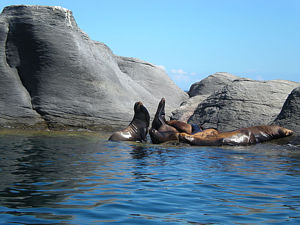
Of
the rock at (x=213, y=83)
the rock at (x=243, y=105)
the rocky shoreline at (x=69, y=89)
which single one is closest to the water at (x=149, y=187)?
the rock at (x=243, y=105)

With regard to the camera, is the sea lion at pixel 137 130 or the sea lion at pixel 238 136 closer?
the sea lion at pixel 238 136

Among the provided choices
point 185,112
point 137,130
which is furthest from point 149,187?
point 185,112

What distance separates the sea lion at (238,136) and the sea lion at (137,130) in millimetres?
2265

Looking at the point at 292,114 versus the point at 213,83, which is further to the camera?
the point at 213,83

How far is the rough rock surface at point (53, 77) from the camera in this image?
19188mm

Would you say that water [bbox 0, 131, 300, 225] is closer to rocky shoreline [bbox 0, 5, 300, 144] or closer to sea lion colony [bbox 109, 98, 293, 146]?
sea lion colony [bbox 109, 98, 293, 146]

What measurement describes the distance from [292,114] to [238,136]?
3152 mm

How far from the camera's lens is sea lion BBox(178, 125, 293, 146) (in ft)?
41.0

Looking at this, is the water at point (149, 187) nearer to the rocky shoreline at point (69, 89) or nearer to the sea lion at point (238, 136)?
the sea lion at point (238, 136)

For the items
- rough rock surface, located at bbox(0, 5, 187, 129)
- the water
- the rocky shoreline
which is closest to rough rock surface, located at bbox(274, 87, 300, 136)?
the rocky shoreline

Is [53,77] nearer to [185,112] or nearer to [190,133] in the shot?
[185,112]

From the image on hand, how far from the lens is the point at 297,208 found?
16.9ft

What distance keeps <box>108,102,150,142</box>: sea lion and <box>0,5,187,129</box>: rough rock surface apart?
415 centimetres

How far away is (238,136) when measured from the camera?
12.6 meters
